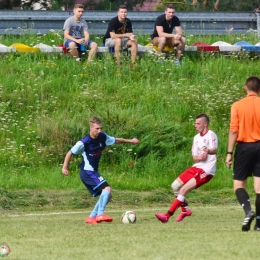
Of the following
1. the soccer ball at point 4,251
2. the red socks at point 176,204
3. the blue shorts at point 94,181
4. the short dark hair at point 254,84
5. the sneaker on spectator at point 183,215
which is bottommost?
the sneaker on spectator at point 183,215

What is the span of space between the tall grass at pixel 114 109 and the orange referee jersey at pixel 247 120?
5.57 metres

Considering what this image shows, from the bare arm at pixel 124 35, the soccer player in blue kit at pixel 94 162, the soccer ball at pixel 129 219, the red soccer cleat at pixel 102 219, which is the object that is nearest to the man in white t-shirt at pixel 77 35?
the bare arm at pixel 124 35

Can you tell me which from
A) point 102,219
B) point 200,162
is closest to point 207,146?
point 200,162

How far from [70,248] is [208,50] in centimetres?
1210

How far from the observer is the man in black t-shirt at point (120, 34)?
745 inches

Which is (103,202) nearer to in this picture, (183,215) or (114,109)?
(183,215)

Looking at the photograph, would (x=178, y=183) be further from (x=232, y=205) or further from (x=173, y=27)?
(x=173, y=27)

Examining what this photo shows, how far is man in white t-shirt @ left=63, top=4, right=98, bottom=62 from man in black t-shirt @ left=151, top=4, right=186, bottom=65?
4.59 feet

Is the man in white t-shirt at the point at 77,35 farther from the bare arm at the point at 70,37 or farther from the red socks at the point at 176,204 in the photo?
the red socks at the point at 176,204

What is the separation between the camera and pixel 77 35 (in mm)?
19047

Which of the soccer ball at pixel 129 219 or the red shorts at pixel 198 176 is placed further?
the red shorts at pixel 198 176

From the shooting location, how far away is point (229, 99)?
1838cm

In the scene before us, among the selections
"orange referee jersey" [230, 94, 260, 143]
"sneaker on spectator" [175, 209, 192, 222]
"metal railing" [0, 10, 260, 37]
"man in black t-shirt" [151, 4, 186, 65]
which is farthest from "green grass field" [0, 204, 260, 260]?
"metal railing" [0, 10, 260, 37]

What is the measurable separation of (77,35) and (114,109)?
247 centimetres
